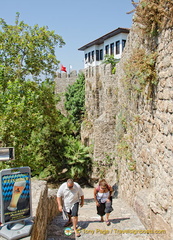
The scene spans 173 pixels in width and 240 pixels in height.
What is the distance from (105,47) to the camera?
95.5 ft

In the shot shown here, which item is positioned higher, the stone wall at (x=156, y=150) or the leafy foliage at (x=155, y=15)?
the leafy foliage at (x=155, y=15)

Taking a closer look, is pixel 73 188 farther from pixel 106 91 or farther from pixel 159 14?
pixel 106 91

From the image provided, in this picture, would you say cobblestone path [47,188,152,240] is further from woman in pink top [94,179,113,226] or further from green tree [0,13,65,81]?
green tree [0,13,65,81]

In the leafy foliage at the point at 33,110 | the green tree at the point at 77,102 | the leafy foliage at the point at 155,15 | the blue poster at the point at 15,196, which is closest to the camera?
the blue poster at the point at 15,196

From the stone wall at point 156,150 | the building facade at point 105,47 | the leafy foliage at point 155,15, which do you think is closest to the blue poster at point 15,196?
the stone wall at point 156,150

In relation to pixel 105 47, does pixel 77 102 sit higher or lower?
lower

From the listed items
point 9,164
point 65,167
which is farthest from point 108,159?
point 9,164

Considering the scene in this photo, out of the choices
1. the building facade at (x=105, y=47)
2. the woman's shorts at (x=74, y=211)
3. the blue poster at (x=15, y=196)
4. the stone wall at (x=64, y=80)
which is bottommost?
the woman's shorts at (x=74, y=211)

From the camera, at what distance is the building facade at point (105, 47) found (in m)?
26.8

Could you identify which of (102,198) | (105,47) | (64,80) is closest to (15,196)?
(102,198)

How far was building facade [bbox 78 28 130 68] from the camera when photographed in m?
26.8

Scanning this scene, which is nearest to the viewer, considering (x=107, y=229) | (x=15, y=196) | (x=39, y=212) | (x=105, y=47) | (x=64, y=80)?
(x=15, y=196)

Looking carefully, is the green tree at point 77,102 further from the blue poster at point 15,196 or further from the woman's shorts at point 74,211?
the blue poster at point 15,196

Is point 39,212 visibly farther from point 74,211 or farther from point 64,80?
point 64,80
